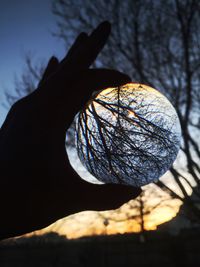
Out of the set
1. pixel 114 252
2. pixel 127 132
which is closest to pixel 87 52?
pixel 127 132

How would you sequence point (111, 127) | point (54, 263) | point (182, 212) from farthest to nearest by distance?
point (54, 263), point (182, 212), point (111, 127)

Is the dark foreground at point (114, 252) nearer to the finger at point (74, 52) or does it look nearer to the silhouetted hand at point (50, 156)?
the silhouetted hand at point (50, 156)

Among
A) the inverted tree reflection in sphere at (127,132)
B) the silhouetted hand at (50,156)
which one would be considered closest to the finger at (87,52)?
the silhouetted hand at (50,156)

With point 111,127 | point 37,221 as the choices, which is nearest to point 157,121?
point 111,127

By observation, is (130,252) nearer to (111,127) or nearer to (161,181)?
(161,181)

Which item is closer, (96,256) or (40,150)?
(40,150)

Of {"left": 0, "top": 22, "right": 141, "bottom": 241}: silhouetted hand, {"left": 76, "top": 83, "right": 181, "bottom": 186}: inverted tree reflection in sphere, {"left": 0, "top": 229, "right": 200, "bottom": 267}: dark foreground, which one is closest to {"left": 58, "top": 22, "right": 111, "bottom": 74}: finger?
{"left": 0, "top": 22, "right": 141, "bottom": 241}: silhouetted hand

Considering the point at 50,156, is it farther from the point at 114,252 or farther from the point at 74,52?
the point at 114,252

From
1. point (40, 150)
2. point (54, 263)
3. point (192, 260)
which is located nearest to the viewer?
point (40, 150)
